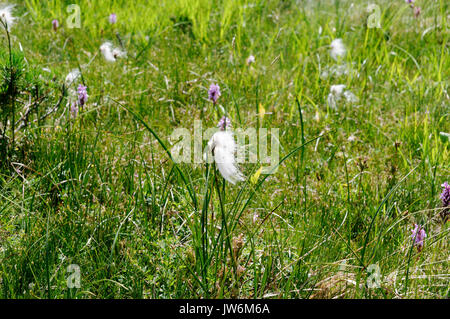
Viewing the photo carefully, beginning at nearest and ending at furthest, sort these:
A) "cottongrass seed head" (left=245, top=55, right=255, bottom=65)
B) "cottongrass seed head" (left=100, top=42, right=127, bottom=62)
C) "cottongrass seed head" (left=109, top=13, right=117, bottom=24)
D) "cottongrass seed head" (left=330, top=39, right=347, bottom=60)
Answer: "cottongrass seed head" (left=245, top=55, right=255, bottom=65)
"cottongrass seed head" (left=100, top=42, right=127, bottom=62)
"cottongrass seed head" (left=330, top=39, right=347, bottom=60)
"cottongrass seed head" (left=109, top=13, right=117, bottom=24)

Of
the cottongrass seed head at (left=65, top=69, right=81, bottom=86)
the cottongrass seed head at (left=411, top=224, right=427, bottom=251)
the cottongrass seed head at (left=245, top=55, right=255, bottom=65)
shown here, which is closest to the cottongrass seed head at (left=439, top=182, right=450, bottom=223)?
the cottongrass seed head at (left=411, top=224, right=427, bottom=251)

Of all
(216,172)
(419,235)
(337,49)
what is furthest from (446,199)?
(337,49)

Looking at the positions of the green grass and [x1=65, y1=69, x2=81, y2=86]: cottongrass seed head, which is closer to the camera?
the green grass

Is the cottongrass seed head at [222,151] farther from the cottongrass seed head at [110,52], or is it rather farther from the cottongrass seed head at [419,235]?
the cottongrass seed head at [110,52]

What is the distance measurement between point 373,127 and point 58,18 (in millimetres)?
2974

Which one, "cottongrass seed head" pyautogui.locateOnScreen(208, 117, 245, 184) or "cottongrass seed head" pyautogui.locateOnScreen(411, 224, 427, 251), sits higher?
"cottongrass seed head" pyautogui.locateOnScreen(208, 117, 245, 184)

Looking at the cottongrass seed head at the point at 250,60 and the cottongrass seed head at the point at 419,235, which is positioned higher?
the cottongrass seed head at the point at 250,60

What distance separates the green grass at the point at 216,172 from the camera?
172cm

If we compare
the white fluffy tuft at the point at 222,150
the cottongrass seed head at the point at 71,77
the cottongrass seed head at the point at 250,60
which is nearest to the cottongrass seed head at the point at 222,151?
the white fluffy tuft at the point at 222,150

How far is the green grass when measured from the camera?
1718 millimetres

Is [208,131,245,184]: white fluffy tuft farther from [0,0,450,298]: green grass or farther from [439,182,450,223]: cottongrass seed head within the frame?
[439,182,450,223]: cottongrass seed head
